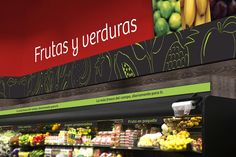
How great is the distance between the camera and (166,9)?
5.84 meters

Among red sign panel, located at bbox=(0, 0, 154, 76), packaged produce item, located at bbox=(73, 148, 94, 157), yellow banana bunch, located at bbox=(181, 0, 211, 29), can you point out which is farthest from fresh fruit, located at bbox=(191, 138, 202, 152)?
red sign panel, located at bbox=(0, 0, 154, 76)

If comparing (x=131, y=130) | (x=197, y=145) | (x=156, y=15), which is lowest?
(x=197, y=145)

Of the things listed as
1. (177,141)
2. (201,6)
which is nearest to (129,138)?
(177,141)

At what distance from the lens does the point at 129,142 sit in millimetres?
4516

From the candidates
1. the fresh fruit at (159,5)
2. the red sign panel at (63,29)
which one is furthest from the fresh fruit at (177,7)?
the red sign panel at (63,29)

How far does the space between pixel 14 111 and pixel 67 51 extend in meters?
1.55

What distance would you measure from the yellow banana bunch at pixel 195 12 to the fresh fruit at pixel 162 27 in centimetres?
33

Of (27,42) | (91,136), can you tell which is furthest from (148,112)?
A: (27,42)

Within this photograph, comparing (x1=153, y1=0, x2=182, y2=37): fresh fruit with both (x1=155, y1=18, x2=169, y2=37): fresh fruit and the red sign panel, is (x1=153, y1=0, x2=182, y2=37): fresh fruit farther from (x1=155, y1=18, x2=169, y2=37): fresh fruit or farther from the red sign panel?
the red sign panel

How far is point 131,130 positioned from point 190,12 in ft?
6.52

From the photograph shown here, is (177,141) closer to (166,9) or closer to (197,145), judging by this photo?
(197,145)

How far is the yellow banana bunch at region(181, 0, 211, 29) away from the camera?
5.24 metres

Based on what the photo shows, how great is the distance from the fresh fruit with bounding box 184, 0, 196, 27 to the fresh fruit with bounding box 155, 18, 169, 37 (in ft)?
1.29

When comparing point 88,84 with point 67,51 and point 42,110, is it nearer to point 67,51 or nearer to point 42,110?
point 42,110
